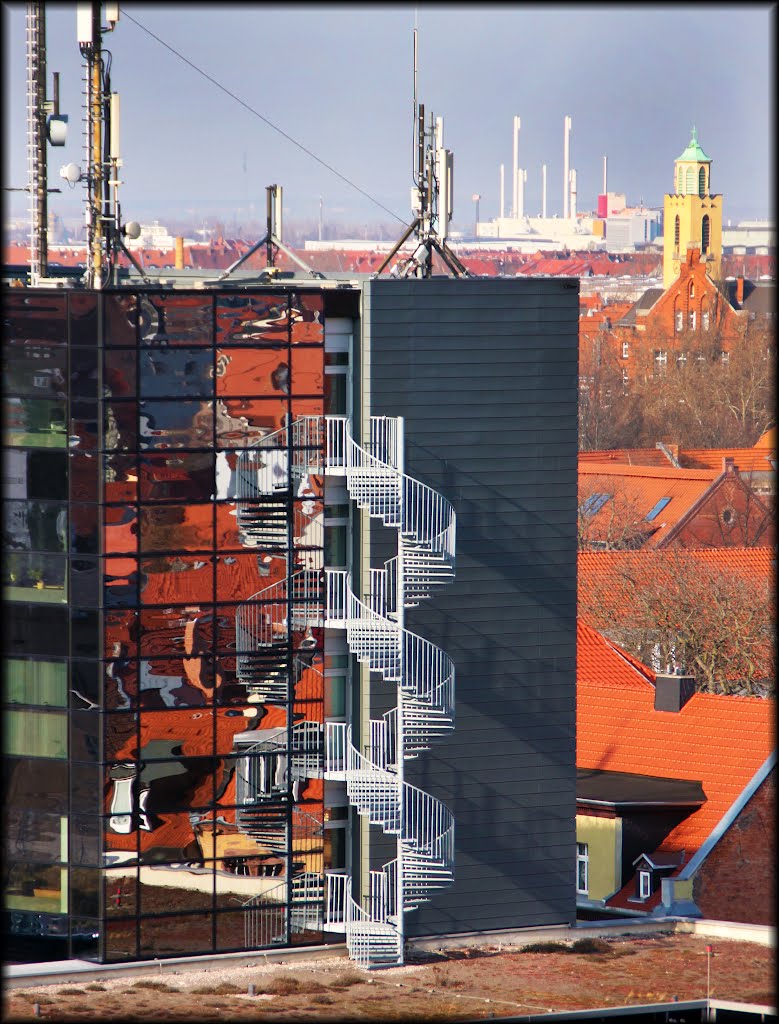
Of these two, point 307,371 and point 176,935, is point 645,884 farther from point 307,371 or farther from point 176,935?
point 307,371

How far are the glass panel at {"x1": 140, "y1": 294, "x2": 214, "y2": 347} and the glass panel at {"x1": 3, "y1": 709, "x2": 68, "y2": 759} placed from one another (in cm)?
487

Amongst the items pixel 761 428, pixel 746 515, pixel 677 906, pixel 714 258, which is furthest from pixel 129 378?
pixel 714 258

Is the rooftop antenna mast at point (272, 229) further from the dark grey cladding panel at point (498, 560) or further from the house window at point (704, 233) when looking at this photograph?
the house window at point (704, 233)

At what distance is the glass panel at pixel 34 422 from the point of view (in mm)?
25609

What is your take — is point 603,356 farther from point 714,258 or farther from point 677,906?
point 677,906

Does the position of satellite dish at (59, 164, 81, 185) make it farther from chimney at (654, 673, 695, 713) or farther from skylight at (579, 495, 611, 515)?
skylight at (579, 495, 611, 515)

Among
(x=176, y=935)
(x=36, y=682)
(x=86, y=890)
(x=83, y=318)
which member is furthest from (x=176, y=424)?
(x=176, y=935)

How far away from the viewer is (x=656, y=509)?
73000 millimetres

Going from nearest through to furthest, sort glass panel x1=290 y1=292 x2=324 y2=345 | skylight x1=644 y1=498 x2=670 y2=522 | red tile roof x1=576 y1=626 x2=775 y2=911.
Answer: glass panel x1=290 y1=292 x2=324 y2=345 → red tile roof x1=576 y1=626 x2=775 y2=911 → skylight x1=644 y1=498 x2=670 y2=522

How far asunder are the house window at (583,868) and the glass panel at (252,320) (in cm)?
1018

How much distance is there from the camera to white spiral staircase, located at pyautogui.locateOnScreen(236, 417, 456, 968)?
86.4ft

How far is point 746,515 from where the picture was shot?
71625mm

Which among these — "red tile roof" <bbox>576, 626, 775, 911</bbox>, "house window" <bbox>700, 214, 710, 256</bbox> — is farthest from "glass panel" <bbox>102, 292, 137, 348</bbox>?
"house window" <bbox>700, 214, 710, 256</bbox>

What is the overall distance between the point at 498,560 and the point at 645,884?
6329mm
